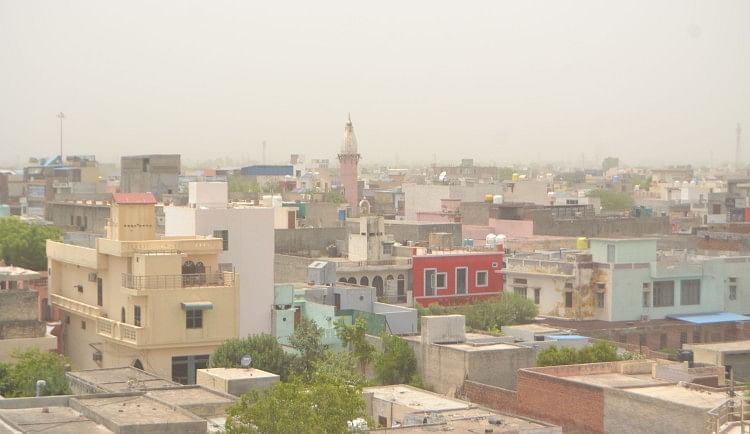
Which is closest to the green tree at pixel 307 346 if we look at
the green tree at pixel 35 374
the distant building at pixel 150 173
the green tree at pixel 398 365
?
the green tree at pixel 398 365

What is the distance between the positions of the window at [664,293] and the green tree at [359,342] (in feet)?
42.7

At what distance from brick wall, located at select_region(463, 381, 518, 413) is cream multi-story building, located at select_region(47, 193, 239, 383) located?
5803mm

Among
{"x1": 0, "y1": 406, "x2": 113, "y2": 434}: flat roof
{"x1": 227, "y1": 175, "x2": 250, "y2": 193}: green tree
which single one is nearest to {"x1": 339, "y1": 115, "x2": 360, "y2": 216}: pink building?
{"x1": 227, "y1": 175, "x2": 250, "y2": 193}: green tree

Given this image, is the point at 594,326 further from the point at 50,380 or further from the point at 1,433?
the point at 1,433

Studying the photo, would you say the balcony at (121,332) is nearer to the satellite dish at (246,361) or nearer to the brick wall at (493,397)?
the satellite dish at (246,361)

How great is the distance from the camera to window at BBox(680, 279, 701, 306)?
44094 millimetres

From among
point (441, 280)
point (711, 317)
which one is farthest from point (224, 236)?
point (711, 317)

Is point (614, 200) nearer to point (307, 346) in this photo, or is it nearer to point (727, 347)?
point (727, 347)

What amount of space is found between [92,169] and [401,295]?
63962 millimetres

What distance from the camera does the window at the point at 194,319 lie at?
106 ft

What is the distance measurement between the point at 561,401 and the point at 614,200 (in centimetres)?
8511

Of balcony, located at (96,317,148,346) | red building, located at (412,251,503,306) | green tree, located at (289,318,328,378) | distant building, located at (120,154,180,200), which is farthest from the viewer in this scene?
distant building, located at (120,154,180,200)

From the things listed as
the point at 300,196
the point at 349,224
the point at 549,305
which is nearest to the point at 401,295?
the point at 549,305

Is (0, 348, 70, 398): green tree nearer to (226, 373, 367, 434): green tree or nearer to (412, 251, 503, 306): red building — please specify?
(226, 373, 367, 434): green tree
